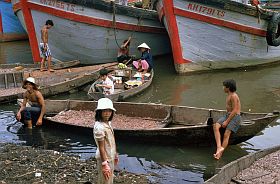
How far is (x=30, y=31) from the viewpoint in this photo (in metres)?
14.5

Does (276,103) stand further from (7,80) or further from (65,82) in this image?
(7,80)

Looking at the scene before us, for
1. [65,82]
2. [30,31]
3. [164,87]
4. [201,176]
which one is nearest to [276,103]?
[164,87]

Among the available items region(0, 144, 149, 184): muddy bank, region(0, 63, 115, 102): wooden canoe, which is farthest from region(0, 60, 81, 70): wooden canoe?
region(0, 144, 149, 184): muddy bank

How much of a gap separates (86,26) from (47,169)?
8.71 meters

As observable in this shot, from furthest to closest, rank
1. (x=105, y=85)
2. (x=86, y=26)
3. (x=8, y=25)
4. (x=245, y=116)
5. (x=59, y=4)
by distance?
(x=8, y=25)
(x=86, y=26)
(x=59, y=4)
(x=105, y=85)
(x=245, y=116)

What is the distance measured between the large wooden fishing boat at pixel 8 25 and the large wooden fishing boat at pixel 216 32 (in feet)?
33.8

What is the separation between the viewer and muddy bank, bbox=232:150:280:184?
5.34 m

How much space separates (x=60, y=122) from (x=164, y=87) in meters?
4.81

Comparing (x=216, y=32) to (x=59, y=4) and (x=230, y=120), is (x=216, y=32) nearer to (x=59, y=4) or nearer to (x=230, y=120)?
(x=59, y=4)

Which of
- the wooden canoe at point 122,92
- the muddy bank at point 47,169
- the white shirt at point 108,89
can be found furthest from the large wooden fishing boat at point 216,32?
the muddy bank at point 47,169

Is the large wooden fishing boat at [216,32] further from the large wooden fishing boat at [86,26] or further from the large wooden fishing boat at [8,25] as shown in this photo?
the large wooden fishing boat at [8,25]

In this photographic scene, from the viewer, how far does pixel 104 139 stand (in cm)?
462

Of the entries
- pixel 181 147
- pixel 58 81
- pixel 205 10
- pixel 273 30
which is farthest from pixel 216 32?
pixel 181 147

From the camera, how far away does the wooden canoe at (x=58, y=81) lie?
1068 cm
